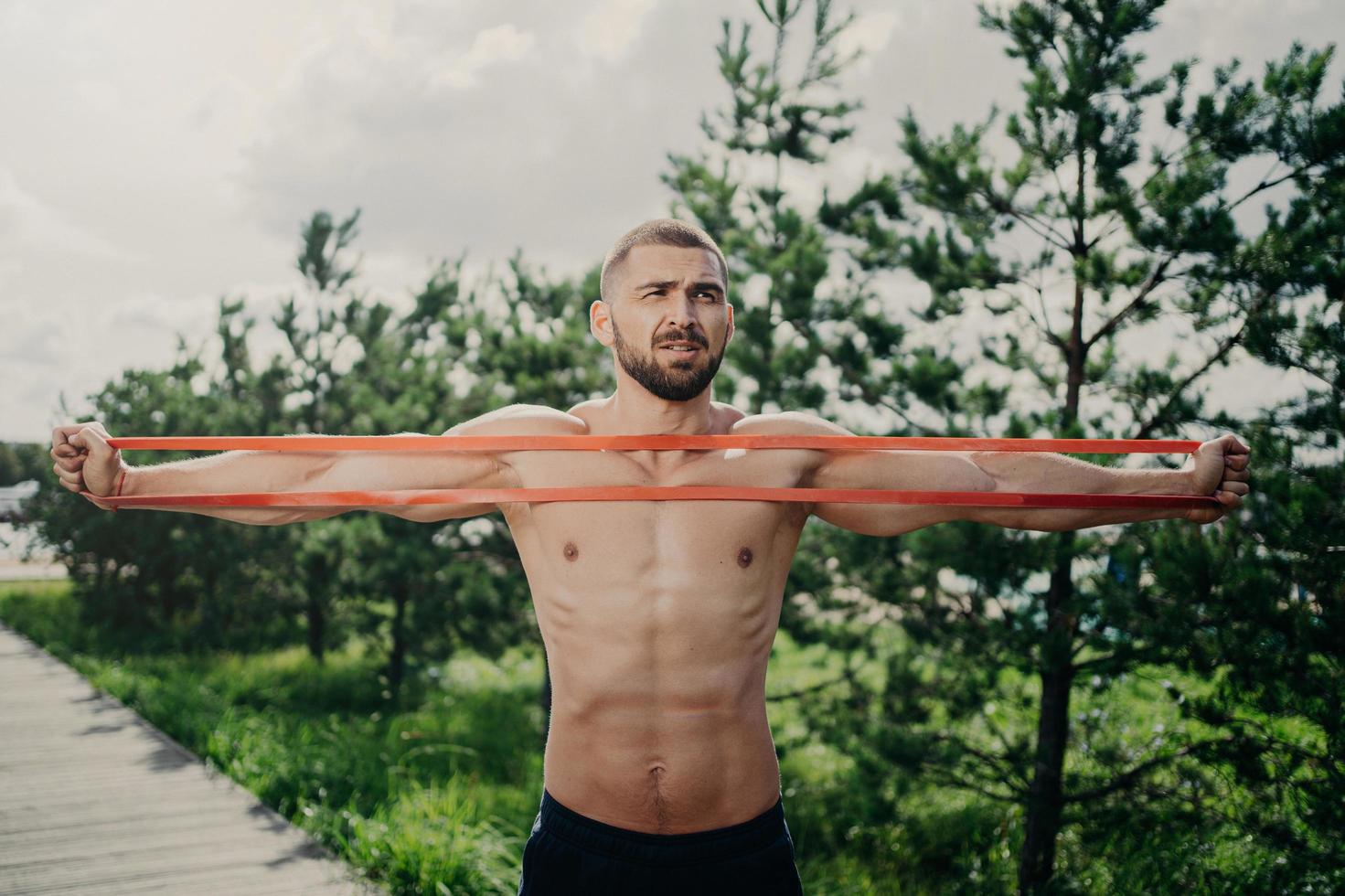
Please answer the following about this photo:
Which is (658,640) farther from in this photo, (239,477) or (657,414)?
(239,477)

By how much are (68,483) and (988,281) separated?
13.7 feet

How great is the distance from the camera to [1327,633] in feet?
10.4


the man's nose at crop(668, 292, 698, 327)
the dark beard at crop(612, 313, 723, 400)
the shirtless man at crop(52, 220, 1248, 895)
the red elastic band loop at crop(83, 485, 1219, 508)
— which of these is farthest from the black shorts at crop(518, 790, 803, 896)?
the man's nose at crop(668, 292, 698, 327)

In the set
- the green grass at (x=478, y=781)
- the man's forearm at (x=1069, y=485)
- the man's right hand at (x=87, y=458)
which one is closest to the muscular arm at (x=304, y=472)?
the man's right hand at (x=87, y=458)

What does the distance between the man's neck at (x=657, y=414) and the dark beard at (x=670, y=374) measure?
31 millimetres

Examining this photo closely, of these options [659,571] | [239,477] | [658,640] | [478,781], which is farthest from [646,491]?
[478,781]

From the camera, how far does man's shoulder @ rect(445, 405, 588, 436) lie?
2.19m

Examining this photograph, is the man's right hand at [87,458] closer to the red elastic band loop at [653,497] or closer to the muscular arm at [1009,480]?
the red elastic band loop at [653,497]

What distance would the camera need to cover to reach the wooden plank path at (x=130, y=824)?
428cm

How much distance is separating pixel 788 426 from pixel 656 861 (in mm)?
963

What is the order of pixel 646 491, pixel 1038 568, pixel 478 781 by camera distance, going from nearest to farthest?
pixel 646 491 → pixel 1038 568 → pixel 478 781

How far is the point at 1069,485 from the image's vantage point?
212cm

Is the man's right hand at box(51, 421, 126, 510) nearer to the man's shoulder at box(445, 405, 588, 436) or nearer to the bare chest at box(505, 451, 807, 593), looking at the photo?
the man's shoulder at box(445, 405, 588, 436)

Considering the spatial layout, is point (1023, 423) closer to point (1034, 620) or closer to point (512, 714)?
point (1034, 620)
